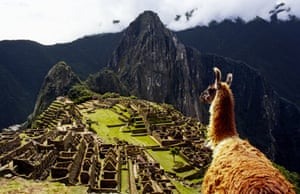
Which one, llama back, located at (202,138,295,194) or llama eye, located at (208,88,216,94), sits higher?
llama eye, located at (208,88,216,94)

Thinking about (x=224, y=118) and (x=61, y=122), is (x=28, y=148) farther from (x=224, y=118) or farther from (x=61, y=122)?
(x=224, y=118)

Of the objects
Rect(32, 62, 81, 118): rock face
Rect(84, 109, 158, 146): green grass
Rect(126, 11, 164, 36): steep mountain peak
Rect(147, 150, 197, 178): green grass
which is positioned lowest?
Rect(147, 150, 197, 178): green grass

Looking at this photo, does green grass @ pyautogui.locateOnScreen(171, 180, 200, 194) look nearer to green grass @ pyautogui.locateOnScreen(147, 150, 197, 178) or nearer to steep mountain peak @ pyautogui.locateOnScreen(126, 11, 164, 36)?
green grass @ pyautogui.locateOnScreen(147, 150, 197, 178)

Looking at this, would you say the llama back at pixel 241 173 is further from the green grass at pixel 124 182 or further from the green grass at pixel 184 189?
the green grass at pixel 184 189

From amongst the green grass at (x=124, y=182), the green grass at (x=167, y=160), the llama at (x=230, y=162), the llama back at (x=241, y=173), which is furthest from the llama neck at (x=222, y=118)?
the green grass at (x=167, y=160)

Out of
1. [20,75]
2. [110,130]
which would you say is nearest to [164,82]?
[20,75]

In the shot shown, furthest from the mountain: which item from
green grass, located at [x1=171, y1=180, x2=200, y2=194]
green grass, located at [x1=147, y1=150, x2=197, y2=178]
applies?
green grass, located at [x1=171, y1=180, x2=200, y2=194]

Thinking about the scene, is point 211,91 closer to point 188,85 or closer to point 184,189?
point 184,189
